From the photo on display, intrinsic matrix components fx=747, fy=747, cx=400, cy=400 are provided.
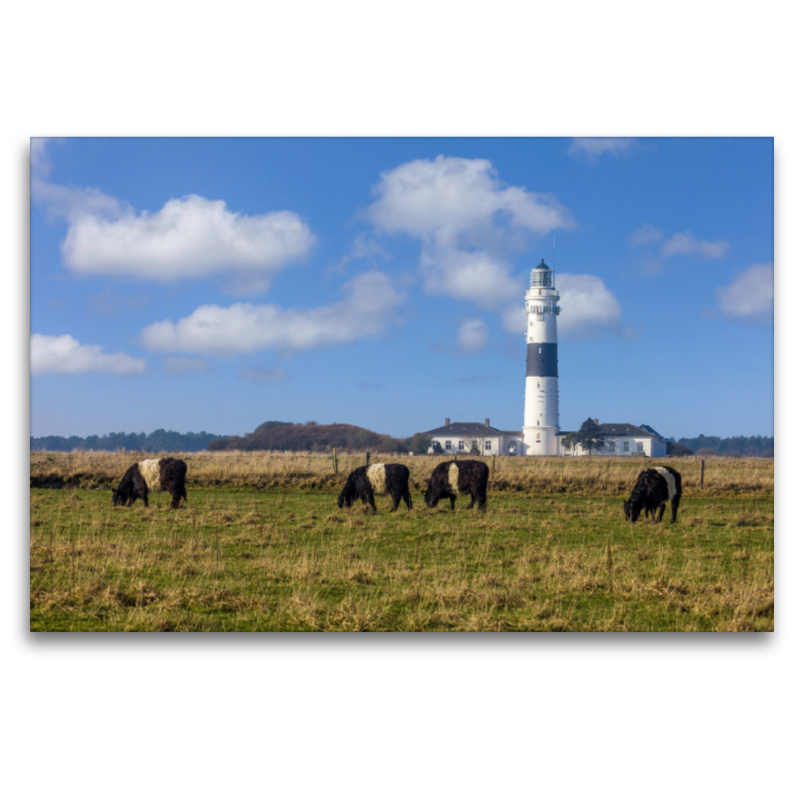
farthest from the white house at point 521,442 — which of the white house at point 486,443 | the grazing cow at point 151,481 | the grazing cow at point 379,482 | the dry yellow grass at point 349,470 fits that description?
the grazing cow at point 151,481

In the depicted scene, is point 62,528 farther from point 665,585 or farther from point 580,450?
point 580,450

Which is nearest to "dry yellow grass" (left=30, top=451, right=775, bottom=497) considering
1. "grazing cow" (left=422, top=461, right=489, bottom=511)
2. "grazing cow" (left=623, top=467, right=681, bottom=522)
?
"grazing cow" (left=422, top=461, right=489, bottom=511)

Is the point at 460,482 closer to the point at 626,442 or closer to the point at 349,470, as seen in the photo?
the point at 349,470

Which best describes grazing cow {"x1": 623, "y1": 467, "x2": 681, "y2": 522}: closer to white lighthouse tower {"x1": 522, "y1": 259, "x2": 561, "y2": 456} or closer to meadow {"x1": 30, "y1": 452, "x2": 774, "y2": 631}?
meadow {"x1": 30, "y1": 452, "x2": 774, "y2": 631}

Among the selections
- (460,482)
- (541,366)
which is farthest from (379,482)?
(541,366)

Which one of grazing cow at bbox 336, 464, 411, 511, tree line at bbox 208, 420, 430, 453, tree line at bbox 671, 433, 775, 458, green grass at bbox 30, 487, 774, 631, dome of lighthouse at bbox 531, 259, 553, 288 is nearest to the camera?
green grass at bbox 30, 487, 774, 631
